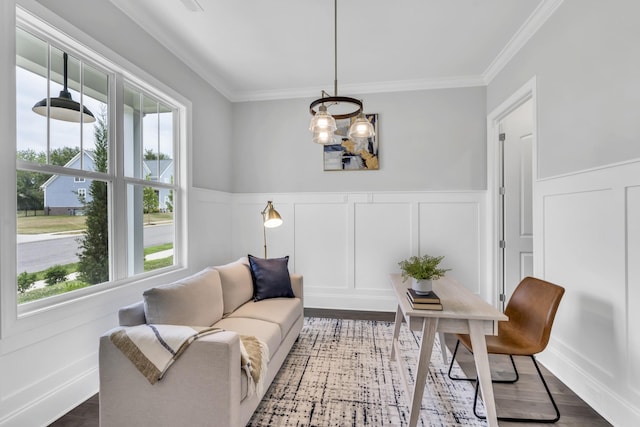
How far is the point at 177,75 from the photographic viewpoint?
292cm

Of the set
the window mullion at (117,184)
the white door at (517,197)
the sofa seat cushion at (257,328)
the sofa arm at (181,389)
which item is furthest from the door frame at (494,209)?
the window mullion at (117,184)

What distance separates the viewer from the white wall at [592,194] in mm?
1619

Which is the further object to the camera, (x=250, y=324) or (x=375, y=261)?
(x=375, y=261)

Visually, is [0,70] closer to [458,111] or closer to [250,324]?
[250,324]

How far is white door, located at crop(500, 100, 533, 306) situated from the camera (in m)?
3.17

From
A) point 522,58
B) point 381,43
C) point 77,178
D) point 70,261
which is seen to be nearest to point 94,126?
point 77,178

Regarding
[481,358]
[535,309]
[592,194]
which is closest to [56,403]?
[481,358]

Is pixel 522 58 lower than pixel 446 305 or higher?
higher

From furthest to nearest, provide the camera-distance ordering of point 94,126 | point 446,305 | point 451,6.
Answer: point 451,6 < point 94,126 < point 446,305

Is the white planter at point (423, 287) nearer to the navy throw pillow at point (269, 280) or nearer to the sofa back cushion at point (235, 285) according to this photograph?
the navy throw pillow at point (269, 280)

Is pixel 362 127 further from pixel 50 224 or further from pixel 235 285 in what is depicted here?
pixel 50 224

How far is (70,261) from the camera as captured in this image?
1.98 meters

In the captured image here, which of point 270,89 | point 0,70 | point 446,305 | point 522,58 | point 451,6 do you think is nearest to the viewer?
point 0,70

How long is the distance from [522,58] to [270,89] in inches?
113
